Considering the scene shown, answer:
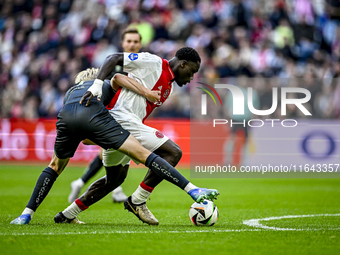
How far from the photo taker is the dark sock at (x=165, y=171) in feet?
15.5

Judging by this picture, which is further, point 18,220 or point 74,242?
point 18,220

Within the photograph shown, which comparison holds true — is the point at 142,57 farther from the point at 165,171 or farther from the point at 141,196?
the point at 141,196

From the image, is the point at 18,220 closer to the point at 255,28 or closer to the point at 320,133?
the point at 320,133

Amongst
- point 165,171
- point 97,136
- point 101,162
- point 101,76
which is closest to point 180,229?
point 165,171

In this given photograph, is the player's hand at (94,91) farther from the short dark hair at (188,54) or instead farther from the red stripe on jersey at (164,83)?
the short dark hair at (188,54)

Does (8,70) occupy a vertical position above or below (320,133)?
above

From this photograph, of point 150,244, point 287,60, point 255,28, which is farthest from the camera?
point 255,28

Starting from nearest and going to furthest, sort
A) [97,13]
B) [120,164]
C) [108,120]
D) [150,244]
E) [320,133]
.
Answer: [150,244] < [108,120] < [120,164] < [320,133] < [97,13]

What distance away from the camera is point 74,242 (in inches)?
160

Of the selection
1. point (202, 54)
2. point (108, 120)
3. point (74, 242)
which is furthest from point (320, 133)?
point (74, 242)

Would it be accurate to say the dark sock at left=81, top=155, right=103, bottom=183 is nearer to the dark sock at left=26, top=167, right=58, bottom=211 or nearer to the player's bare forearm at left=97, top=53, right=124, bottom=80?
the dark sock at left=26, top=167, right=58, bottom=211

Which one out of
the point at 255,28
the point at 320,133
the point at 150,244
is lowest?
the point at 320,133

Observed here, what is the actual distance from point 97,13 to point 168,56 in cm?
375

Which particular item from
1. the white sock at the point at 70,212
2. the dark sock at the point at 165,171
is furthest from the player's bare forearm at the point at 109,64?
the white sock at the point at 70,212
